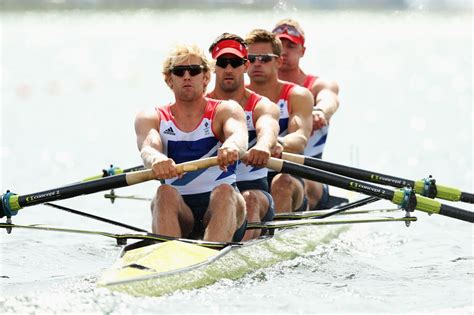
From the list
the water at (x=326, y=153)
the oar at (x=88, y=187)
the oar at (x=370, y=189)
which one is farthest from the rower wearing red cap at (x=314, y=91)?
the oar at (x=88, y=187)

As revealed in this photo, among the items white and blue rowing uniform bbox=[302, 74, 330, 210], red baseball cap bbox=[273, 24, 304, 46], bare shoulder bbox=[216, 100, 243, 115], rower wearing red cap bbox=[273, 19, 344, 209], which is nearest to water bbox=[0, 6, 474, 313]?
white and blue rowing uniform bbox=[302, 74, 330, 210]

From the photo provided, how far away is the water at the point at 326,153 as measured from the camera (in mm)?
7945

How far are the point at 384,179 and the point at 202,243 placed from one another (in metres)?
2.36

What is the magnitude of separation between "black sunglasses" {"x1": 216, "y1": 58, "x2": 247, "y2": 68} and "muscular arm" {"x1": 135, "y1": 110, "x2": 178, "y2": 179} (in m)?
0.93

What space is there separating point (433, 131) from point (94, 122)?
7251mm

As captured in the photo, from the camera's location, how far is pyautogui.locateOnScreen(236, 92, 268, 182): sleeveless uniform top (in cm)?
959

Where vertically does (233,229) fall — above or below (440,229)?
above

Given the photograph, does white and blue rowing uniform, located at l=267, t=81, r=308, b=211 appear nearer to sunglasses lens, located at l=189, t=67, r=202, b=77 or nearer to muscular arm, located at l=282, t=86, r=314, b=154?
muscular arm, located at l=282, t=86, r=314, b=154

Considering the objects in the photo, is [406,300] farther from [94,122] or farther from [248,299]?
[94,122]

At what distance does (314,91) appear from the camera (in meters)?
11.9

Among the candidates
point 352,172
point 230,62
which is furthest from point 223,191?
point 352,172

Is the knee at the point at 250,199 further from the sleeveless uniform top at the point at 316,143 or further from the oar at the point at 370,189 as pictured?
the sleeveless uniform top at the point at 316,143

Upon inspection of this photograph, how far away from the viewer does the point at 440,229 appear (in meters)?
11.8

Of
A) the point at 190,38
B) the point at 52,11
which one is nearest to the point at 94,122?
the point at 190,38
